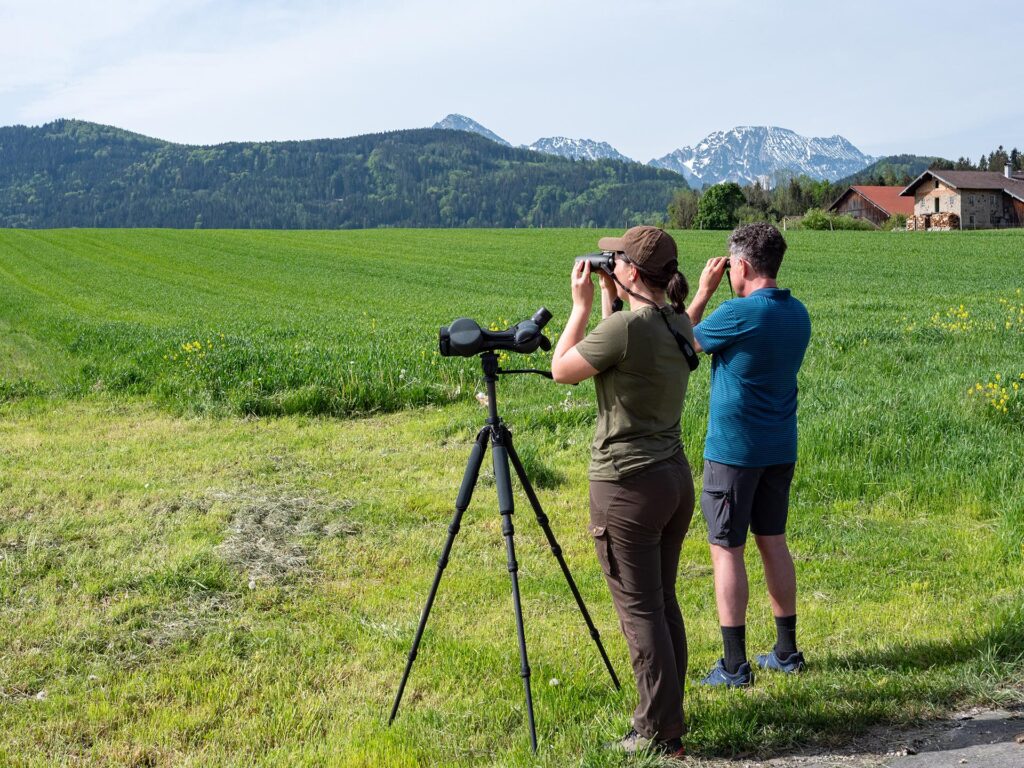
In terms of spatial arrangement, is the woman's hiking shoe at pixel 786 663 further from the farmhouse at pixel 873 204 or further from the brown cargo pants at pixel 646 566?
the farmhouse at pixel 873 204

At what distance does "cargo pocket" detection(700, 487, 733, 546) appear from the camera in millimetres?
4371

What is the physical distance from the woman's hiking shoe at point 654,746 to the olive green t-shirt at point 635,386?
3.73 feet

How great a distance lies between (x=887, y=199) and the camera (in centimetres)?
9781

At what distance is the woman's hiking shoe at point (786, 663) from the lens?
15.1 feet

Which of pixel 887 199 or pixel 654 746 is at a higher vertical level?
pixel 887 199

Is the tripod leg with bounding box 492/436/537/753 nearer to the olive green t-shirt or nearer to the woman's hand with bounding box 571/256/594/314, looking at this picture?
the olive green t-shirt

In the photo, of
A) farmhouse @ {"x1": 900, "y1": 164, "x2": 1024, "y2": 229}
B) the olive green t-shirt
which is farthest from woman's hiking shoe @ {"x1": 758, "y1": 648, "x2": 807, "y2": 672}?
farmhouse @ {"x1": 900, "y1": 164, "x2": 1024, "y2": 229}

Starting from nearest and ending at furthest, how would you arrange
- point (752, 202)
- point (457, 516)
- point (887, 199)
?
1. point (457, 516)
2. point (887, 199)
3. point (752, 202)

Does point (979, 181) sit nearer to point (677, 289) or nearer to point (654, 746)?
point (677, 289)

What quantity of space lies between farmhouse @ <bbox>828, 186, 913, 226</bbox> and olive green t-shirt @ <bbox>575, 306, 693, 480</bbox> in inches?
3888

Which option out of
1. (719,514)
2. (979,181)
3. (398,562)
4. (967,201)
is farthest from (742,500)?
(979,181)

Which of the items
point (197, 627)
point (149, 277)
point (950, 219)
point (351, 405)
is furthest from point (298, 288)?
point (950, 219)

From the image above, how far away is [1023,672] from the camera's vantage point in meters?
4.41

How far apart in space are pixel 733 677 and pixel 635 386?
1848mm
